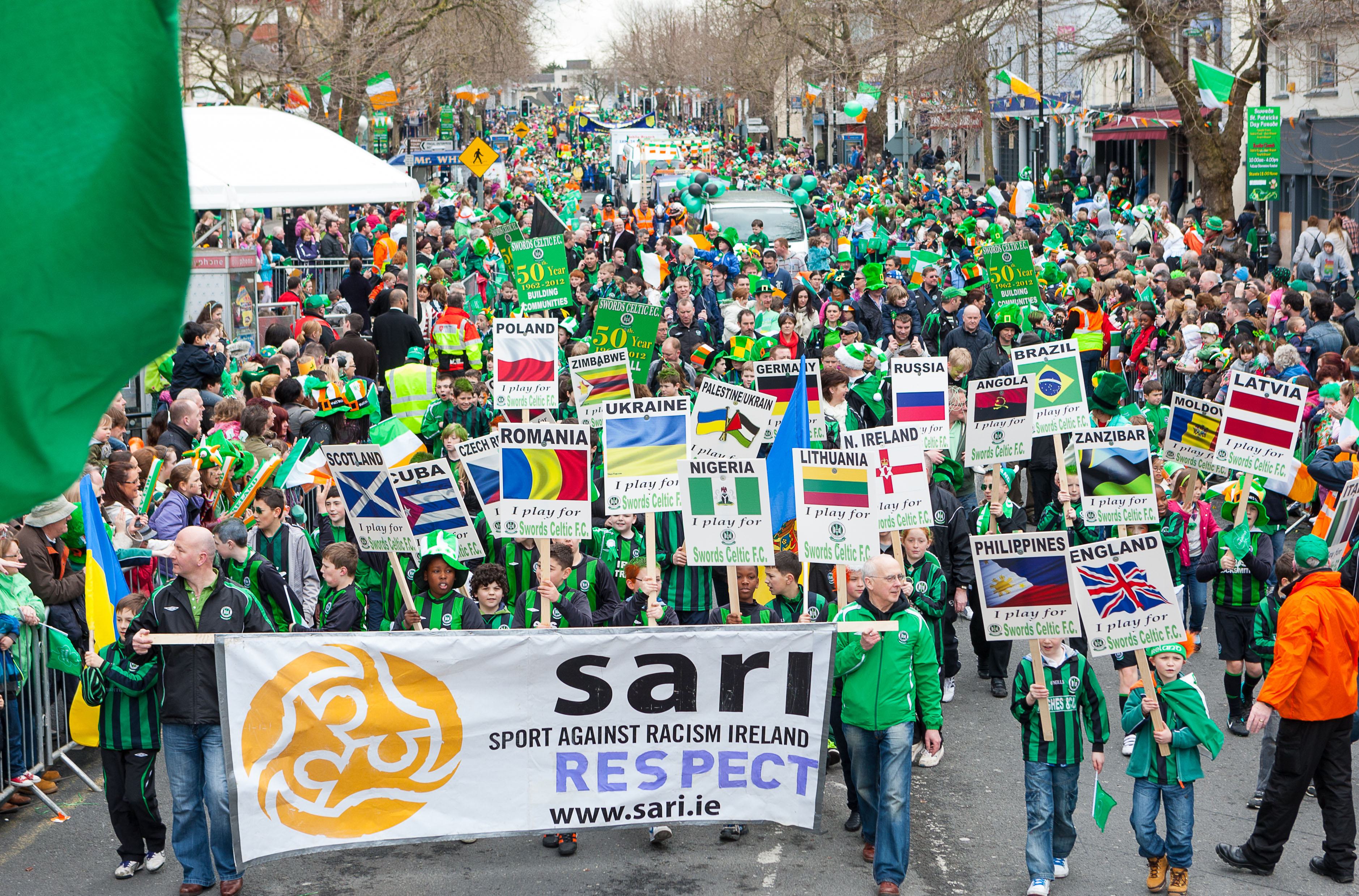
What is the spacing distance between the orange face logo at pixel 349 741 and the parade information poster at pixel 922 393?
4.91 m

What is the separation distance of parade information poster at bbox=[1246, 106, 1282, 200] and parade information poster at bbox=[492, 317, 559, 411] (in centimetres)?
1549

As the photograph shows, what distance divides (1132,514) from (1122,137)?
38.4 meters

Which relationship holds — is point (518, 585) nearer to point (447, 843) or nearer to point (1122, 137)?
point (447, 843)

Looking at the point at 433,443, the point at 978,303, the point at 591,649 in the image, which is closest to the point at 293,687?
the point at 591,649

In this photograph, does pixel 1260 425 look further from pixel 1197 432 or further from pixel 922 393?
pixel 922 393

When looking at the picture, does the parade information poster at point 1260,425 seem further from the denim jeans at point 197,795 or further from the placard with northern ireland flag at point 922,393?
the denim jeans at point 197,795

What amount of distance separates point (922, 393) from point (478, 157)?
16.3 meters

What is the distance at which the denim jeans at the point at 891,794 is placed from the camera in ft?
23.1

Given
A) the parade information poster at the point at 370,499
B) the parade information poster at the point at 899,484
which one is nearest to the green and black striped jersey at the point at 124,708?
the parade information poster at the point at 370,499

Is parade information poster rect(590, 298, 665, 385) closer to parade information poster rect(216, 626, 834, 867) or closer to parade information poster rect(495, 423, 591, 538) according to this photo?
parade information poster rect(495, 423, 591, 538)

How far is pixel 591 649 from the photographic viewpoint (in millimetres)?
7117

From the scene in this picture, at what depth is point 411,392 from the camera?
12750 millimetres

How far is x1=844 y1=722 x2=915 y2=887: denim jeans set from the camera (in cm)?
704

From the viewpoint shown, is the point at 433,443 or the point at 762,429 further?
the point at 433,443
